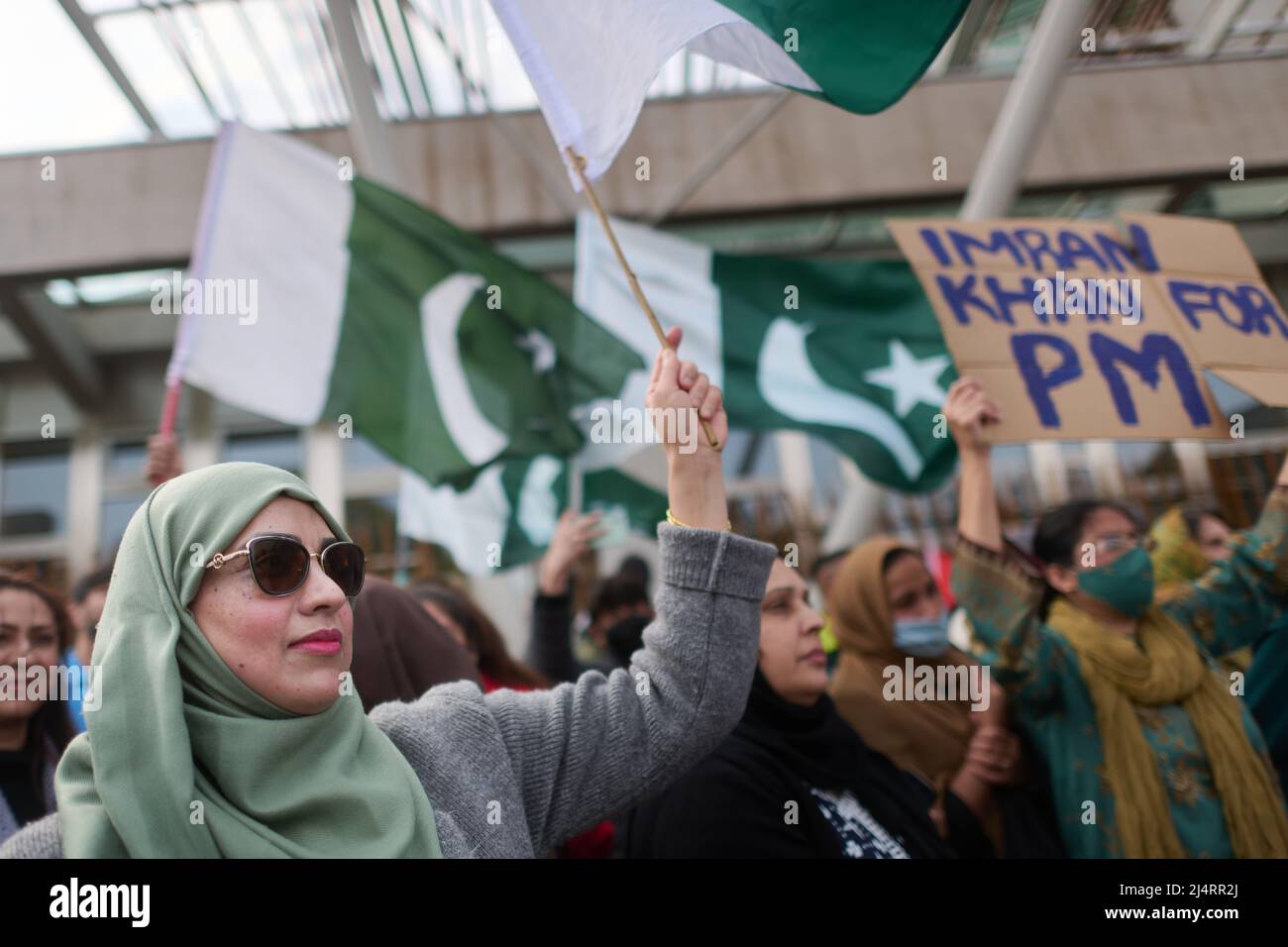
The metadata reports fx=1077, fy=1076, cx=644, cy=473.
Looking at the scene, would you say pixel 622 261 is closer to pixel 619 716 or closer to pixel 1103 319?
pixel 619 716

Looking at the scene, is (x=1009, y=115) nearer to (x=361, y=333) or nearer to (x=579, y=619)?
(x=361, y=333)

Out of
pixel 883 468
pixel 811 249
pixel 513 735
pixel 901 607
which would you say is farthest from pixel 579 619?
pixel 513 735

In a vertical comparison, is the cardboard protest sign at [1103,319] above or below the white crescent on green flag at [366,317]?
below

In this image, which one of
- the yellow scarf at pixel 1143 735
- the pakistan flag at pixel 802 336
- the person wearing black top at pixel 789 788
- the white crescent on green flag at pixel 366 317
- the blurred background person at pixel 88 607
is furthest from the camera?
the pakistan flag at pixel 802 336

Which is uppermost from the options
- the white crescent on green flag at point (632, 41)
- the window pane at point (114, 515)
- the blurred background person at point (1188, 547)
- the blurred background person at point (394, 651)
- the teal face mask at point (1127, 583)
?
the window pane at point (114, 515)

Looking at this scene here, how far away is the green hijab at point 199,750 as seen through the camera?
1219 millimetres

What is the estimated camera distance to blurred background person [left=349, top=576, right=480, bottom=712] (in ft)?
6.77

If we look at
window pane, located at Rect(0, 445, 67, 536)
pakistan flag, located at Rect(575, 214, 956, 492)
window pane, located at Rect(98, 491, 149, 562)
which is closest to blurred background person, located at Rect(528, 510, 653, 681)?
pakistan flag, located at Rect(575, 214, 956, 492)

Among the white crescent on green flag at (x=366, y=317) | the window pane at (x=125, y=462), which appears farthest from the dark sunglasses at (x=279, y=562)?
the window pane at (x=125, y=462)

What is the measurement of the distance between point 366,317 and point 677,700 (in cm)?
287

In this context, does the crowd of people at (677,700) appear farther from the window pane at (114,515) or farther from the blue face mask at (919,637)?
the window pane at (114,515)

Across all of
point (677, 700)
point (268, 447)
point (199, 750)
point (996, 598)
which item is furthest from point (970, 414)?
point (268, 447)

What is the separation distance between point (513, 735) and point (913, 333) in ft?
10.4
